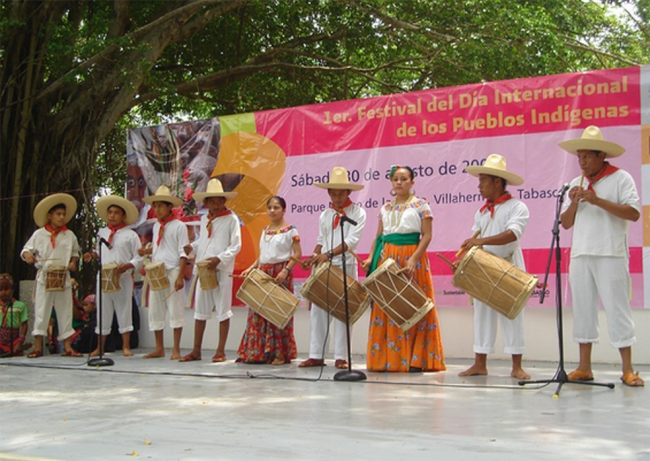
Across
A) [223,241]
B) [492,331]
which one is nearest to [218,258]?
[223,241]

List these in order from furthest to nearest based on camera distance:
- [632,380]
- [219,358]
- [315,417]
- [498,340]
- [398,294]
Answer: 1. [219,358]
2. [498,340]
3. [398,294]
4. [632,380]
5. [315,417]

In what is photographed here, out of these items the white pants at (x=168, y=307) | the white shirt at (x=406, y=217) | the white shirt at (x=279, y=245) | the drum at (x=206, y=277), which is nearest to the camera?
the white shirt at (x=406, y=217)

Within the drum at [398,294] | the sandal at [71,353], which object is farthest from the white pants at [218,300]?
the drum at [398,294]

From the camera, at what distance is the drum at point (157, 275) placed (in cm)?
802

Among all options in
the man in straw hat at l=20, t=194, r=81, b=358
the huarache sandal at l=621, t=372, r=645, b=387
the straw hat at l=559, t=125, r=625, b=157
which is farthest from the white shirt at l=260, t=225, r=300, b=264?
the huarache sandal at l=621, t=372, r=645, b=387

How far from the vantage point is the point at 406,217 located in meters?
6.58

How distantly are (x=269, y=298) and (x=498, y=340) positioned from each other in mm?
2325

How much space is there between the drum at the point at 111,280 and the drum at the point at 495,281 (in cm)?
404

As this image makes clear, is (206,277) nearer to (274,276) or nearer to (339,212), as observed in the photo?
(274,276)

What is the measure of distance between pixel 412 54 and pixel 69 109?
5.78 m

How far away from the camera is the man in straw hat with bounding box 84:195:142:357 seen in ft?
27.7

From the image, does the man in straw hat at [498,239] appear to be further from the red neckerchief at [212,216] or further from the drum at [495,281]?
the red neckerchief at [212,216]

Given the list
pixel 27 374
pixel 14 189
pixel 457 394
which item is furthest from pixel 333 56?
pixel 457 394

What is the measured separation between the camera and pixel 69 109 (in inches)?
392
